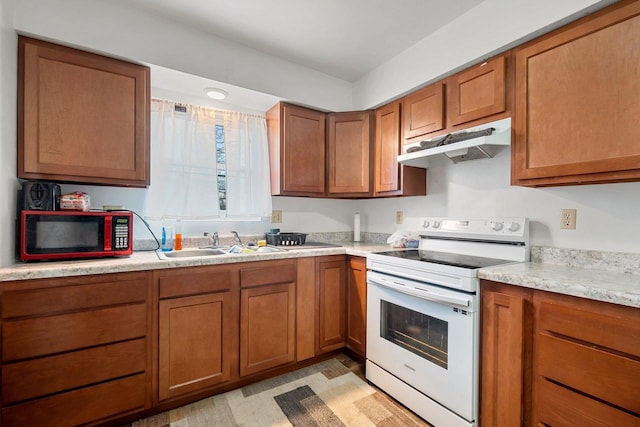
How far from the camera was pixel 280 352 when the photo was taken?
82.8 inches

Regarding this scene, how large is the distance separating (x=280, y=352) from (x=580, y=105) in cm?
230

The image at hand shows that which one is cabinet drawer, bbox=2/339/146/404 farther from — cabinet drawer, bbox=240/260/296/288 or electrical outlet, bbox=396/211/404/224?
electrical outlet, bbox=396/211/404/224

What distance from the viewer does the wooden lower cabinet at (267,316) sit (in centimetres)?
196

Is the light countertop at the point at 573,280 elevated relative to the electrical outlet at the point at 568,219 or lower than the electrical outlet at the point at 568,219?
lower

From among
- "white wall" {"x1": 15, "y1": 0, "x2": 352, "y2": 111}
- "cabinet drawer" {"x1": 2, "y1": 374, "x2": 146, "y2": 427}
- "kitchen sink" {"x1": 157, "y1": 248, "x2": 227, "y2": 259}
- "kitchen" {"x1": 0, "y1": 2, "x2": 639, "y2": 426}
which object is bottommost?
"cabinet drawer" {"x1": 2, "y1": 374, "x2": 146, "y2": 427}

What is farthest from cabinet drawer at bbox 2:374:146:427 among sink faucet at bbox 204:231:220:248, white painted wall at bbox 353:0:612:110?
white painted wall at bbox 353:0:612:110

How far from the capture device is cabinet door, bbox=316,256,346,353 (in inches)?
90.0

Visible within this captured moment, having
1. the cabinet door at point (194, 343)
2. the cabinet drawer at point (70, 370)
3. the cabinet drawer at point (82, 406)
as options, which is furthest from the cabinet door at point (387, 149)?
the cabinet drawer at point (82, 406)

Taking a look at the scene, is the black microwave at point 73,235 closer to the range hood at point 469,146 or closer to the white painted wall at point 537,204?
the range hood at point 469,146

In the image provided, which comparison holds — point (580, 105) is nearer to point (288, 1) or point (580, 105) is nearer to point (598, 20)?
point (598, 20)

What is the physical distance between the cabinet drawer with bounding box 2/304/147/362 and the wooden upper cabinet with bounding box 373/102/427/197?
196 cm

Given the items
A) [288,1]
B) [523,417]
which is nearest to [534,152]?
[523,417]

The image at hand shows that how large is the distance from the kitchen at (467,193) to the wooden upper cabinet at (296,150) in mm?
170

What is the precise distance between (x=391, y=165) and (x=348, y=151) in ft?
1.51
